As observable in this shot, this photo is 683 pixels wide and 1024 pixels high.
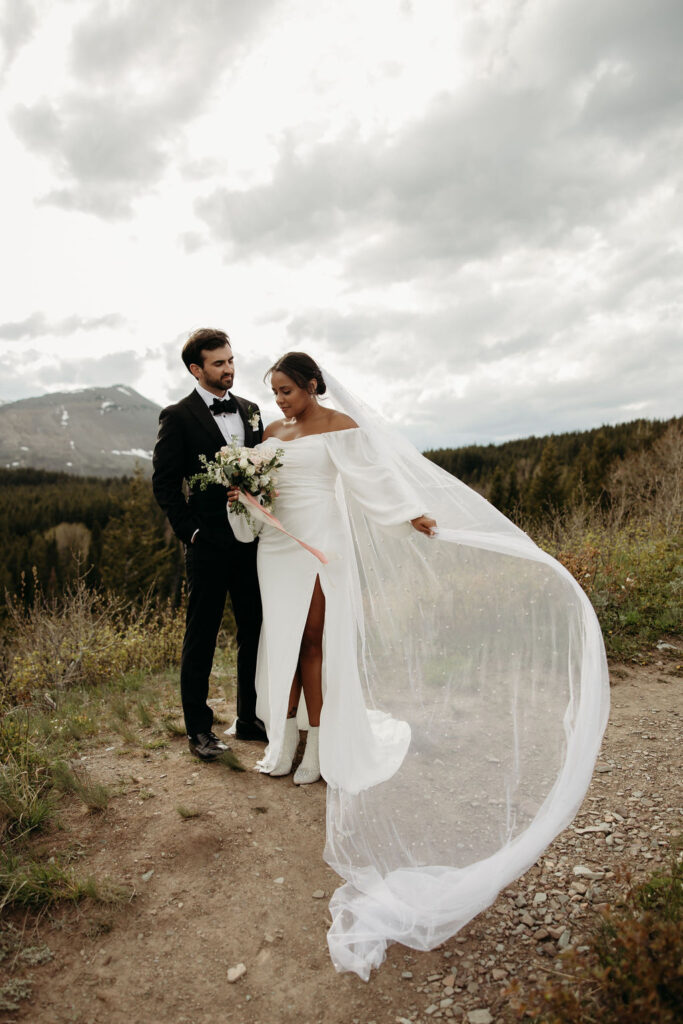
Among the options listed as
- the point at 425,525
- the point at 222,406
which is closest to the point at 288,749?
the point at 425,525

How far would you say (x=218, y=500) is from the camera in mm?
4168

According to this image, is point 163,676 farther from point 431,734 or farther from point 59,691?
point 431,734

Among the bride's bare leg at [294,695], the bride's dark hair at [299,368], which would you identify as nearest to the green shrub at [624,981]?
the bride's bare leg at [294,695]

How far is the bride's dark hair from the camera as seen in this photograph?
4.04 metres

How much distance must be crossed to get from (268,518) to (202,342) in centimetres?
132

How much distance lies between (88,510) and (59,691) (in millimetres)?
57853

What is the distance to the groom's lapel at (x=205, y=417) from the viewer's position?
425 centimetres

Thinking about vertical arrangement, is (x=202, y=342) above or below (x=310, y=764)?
above

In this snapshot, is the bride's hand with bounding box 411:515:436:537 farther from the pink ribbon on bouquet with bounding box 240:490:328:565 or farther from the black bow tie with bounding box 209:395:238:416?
the black bow tie with bounding box 209:395:238:416

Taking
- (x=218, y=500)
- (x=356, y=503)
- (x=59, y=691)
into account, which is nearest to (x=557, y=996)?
(x=356, y=503)

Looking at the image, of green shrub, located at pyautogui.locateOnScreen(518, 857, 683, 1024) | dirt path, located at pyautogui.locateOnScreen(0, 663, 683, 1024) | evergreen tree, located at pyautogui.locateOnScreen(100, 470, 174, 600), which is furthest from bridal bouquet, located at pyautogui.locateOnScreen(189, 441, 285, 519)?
evergreen tree, located at pyautogui.locateOnScreen(100, 470, 174, 600)

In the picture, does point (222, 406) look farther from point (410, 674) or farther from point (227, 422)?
point (410, 674)

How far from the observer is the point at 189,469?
14.0 feet

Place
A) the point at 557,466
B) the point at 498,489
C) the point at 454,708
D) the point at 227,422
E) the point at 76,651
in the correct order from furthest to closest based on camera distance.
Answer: the point at 498,489
the point at 557,466
the point at 76,651
the point at 227,422
the point at 454,708
